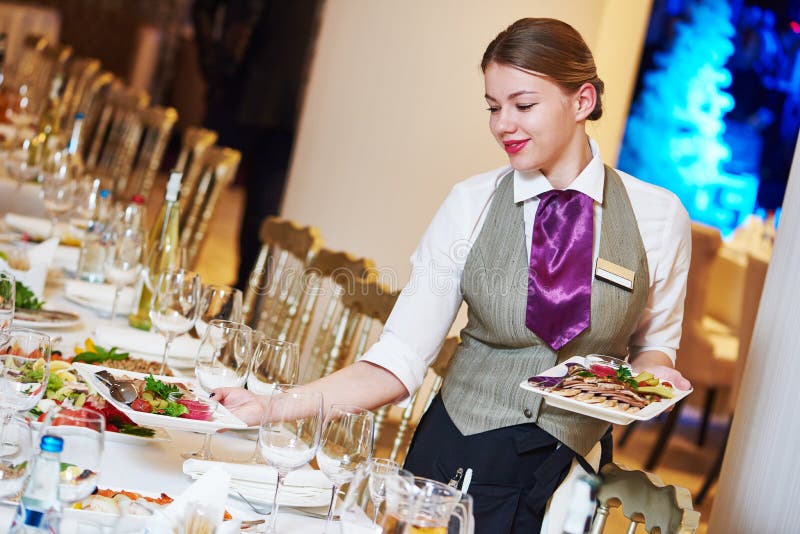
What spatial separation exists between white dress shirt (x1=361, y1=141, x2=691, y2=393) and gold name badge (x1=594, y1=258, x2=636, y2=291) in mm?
39

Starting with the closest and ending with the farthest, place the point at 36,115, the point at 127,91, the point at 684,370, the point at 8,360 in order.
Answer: the point at 8,360 → the point at 36,115 → the point at 684,370 → the point at 127,91

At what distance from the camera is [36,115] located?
517cm

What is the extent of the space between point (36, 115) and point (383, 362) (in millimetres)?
3769

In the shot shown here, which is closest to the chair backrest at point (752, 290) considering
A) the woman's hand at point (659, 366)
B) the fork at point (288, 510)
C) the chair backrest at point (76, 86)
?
the woman's hand at point (659, 366)

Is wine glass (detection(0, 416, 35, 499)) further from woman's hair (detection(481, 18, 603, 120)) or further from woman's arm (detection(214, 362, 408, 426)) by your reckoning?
woman's hair (detection(481, 18, 603, 120))

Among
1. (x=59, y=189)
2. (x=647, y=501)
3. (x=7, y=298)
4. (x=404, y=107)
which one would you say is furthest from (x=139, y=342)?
(x=404, y=107)

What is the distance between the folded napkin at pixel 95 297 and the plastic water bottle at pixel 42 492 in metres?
1.44

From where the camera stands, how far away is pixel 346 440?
135 centimetres

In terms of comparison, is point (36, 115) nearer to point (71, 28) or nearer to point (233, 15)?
point (233, 15)

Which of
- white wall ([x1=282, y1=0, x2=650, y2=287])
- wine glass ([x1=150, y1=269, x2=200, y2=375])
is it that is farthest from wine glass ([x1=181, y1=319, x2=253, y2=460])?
white wall ([x1=282, y1=0, x2=650, y2=287])

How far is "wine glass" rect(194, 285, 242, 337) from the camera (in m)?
2.04

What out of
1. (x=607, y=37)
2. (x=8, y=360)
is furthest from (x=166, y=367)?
(x=607, y=37)

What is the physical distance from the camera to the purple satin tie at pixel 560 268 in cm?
193

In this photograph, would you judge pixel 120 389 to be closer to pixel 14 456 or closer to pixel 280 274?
pixel 14 456
